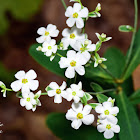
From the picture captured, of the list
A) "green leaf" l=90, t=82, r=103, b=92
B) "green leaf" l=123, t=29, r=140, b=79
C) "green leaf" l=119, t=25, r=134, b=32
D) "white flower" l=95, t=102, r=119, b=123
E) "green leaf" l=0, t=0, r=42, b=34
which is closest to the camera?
"white flower" l=95, t=102, r=119, b=123

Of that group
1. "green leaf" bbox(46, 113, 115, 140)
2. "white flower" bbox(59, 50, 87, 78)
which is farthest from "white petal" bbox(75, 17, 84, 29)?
"green leaf" bbox(46, 113, 115, 140)

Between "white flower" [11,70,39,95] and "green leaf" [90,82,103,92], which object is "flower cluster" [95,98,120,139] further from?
"white flower" [11,70,39,95]

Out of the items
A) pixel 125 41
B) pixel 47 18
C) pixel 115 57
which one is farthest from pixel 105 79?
pixel 47 18

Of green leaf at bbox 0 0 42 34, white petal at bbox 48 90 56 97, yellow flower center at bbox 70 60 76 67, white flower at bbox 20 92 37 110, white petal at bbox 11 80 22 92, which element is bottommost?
white flower at bbox 20 92 37 110

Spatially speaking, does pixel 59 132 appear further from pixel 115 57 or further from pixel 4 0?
pixel 4 0

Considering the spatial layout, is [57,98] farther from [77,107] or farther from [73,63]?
[73,63]

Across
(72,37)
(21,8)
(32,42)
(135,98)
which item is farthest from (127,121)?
(21,8)
